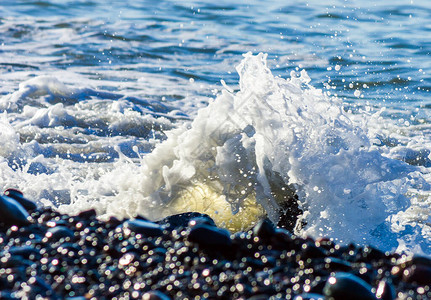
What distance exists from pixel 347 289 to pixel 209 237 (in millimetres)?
671

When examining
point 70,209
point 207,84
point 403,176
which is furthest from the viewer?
point 207,84

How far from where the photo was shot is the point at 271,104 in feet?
14.1

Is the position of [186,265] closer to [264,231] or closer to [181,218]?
[264,231]

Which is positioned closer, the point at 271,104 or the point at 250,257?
the point at 250,257

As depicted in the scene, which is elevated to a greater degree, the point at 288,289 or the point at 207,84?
the point at 288,289

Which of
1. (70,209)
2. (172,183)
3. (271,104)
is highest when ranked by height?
(271,104)

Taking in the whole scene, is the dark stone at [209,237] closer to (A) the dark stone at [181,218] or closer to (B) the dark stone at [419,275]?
(B) the dark stone at [419,275]

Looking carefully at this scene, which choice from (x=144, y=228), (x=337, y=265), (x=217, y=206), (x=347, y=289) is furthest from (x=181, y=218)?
(x=347, y=289)

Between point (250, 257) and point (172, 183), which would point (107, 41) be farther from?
point (250, 257)

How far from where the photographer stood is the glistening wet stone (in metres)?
2.30

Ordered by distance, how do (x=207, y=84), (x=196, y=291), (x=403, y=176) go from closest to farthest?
(x=196, y=291) → (x=403, y=176) → (x=207, y=84)

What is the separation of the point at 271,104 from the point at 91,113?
12.3 ft

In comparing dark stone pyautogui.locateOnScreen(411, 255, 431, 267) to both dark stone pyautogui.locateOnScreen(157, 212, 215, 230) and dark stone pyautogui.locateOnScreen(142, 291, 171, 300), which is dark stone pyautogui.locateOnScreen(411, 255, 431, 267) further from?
dark stone pyautogui.locateOnScreen(157, 212, 215, 230)

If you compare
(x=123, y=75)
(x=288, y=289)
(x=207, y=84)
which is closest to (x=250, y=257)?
(x=288, y=289)
